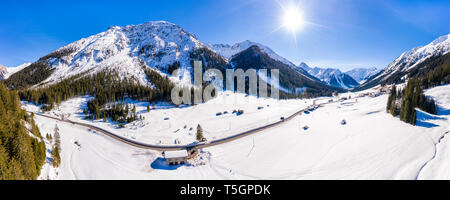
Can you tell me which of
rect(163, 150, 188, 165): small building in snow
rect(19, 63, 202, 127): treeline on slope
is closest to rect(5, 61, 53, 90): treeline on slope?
rect(19, 63, 202, 127): treeline on slope

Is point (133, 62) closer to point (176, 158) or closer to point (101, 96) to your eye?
point (101, 96)

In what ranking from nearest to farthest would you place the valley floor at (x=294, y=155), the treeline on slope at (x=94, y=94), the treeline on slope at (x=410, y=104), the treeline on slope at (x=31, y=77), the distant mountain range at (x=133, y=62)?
the valley floor at (x=294, y=155) → the treeline on slope at (x=410, y=104) → the treeline on slope at (x=94, y=94) → the treeline on slope at (x=31, y=77) → the distant mountain range at (x=133, y=62)

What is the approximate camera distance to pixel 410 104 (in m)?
29.5

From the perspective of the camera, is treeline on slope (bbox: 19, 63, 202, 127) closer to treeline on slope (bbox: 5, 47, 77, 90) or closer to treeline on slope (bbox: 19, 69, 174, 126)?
treeline on slope (bbox: 19, 69, 174, 126)

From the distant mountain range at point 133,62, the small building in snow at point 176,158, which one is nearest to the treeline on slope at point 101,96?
the distant mountain range at point 133,62

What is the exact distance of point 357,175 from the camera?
739 inches

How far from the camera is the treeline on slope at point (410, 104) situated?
2934cm

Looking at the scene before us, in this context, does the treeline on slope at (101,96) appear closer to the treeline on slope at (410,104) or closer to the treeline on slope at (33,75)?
the treeline on slope at (410,104)

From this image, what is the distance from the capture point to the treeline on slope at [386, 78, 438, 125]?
96.3ft

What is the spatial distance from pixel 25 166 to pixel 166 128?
31.9 m

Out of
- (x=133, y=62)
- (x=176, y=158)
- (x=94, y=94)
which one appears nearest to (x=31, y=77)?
(x=133, y=62)

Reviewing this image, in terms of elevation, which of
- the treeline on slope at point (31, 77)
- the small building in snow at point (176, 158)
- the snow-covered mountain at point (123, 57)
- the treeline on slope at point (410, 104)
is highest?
the snow-covered mountain at point (123, 57)

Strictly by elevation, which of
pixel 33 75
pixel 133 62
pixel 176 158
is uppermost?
pixel 133 62
